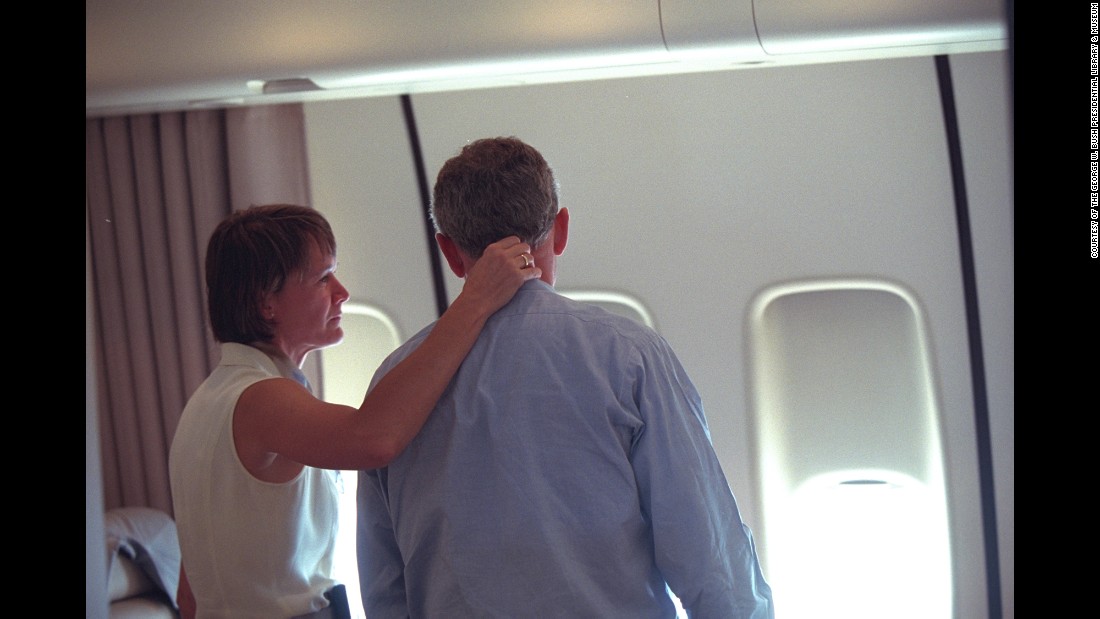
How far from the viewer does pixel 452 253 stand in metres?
1.95

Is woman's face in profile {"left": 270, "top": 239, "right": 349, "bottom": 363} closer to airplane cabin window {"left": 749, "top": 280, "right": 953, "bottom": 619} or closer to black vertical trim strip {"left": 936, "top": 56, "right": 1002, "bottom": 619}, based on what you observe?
airplane cabin window {"left": 749, "top": 280, "right": 953, "bottom": 619}

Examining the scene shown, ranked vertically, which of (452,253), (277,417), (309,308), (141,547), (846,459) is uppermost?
(452,253)

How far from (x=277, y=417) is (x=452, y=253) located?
1.59 feet

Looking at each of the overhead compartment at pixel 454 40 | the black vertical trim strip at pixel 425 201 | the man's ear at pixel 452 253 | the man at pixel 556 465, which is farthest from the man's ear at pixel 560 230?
the black vertical trim strip at pixel 425 201

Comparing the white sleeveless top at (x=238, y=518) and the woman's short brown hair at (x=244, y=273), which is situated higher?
the woman's short brown hair at (x=244, y=273)

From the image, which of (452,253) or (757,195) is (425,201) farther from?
(452,253)

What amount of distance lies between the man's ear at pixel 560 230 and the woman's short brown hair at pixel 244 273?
0.75 meters

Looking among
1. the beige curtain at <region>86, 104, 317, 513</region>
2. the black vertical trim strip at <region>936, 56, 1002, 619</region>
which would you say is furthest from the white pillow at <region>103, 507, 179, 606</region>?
the black vertical trim strip at <region>936, 56, 1002, 619</region>

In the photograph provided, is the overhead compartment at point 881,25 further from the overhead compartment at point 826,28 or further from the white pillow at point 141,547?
the white pillow at point 141,547

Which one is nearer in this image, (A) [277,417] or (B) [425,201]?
(A) [277,417]

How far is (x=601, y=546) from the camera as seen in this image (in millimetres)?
1820

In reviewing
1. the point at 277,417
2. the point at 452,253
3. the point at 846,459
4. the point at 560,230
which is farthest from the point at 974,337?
the point at 277,417

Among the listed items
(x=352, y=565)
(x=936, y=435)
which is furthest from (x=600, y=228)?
(x=352, y=565)

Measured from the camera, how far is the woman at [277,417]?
5.98 feet
